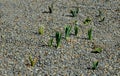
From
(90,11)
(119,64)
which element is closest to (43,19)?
(90,11)

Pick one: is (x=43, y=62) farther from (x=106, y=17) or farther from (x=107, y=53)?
(x=106, y=17)

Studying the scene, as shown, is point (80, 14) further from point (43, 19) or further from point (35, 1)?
point (35, 1)

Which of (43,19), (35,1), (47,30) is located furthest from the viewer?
(35,1)

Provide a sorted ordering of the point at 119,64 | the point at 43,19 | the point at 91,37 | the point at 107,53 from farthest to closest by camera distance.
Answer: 1. the point at 43,19
2. the point at 91,37
3. the point at 107,53
4. the point at 119,64

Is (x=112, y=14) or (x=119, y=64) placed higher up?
(x=112, y=14)

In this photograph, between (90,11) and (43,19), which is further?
(90,11)

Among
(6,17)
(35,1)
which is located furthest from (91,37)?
(35,1)
